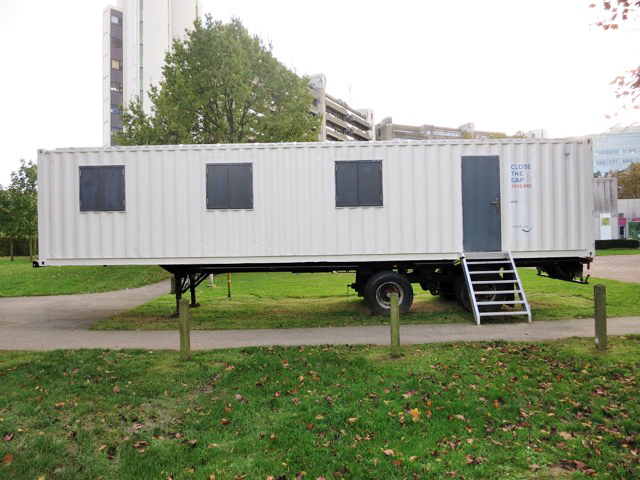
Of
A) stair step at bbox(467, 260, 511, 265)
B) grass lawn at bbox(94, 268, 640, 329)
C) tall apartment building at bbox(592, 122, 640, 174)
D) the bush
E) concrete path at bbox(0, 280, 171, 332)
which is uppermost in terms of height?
tall apartment building at bbox(592, 122, 640, 174)

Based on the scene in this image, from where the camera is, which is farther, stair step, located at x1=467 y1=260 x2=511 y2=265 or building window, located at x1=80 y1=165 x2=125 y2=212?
building window, located at x1=80 y1=165 x2=125 y2=212

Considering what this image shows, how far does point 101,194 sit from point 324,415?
7.00 metres

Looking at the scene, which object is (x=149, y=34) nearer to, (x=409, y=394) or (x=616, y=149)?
(x=409, y=394)

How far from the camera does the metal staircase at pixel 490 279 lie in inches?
345

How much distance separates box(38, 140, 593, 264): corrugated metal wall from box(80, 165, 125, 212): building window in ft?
0.46

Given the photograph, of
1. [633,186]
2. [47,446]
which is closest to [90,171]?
[47,446]

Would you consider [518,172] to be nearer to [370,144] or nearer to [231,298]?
[370,144]

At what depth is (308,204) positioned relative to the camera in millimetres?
9117

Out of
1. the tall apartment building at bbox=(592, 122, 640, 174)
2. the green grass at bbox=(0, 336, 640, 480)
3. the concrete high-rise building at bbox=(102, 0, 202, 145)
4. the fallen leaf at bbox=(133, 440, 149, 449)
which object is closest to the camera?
the green grass at bbox=(0, 336, 640, 480)

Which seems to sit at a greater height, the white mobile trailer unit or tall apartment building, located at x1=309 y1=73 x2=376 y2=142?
tall apartment building, located at x1=309 y1=73 x2=376 y2=142

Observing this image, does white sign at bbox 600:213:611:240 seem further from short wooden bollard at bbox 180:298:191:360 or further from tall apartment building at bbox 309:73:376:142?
short wooden bollard at bbox 180:298:191:360

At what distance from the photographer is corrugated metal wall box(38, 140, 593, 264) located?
9.10m

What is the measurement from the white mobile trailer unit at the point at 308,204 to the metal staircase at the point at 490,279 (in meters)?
0.18

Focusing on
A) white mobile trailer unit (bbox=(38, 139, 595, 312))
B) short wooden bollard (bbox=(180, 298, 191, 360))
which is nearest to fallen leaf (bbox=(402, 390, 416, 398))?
short wooden bollard (bbox=(180, 298, 191, 360))
